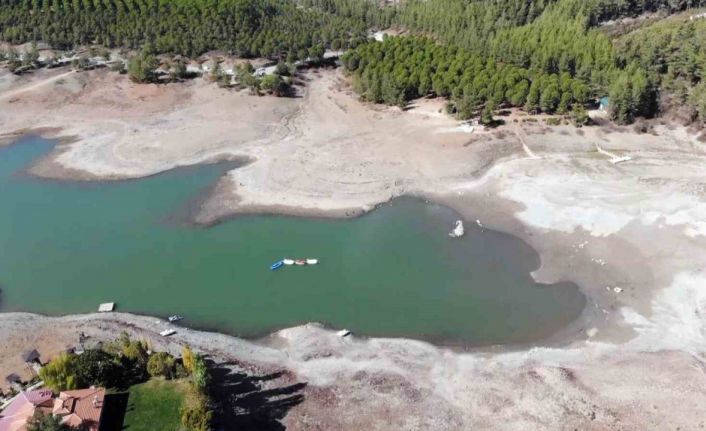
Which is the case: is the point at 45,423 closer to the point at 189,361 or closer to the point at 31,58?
the point at 189,361

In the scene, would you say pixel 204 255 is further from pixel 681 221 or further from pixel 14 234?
pixel 681 221

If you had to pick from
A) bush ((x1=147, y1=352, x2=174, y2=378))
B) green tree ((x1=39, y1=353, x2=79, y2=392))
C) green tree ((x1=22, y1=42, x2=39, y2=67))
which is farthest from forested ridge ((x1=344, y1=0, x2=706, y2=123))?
green tree ((x1=39, y1=353, x2=79, y2=392))

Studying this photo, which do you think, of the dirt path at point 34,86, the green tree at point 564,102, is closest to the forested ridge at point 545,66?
the green tree at point 564,102

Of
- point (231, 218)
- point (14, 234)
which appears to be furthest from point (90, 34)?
point (231, 218)

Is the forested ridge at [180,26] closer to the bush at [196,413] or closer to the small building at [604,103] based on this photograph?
the small building at [604,103]

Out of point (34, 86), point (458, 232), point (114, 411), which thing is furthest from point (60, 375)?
point (34, 86)

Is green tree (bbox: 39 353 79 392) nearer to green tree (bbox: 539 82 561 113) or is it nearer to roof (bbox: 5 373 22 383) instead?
roof (bbox: 5 373 22 383)
